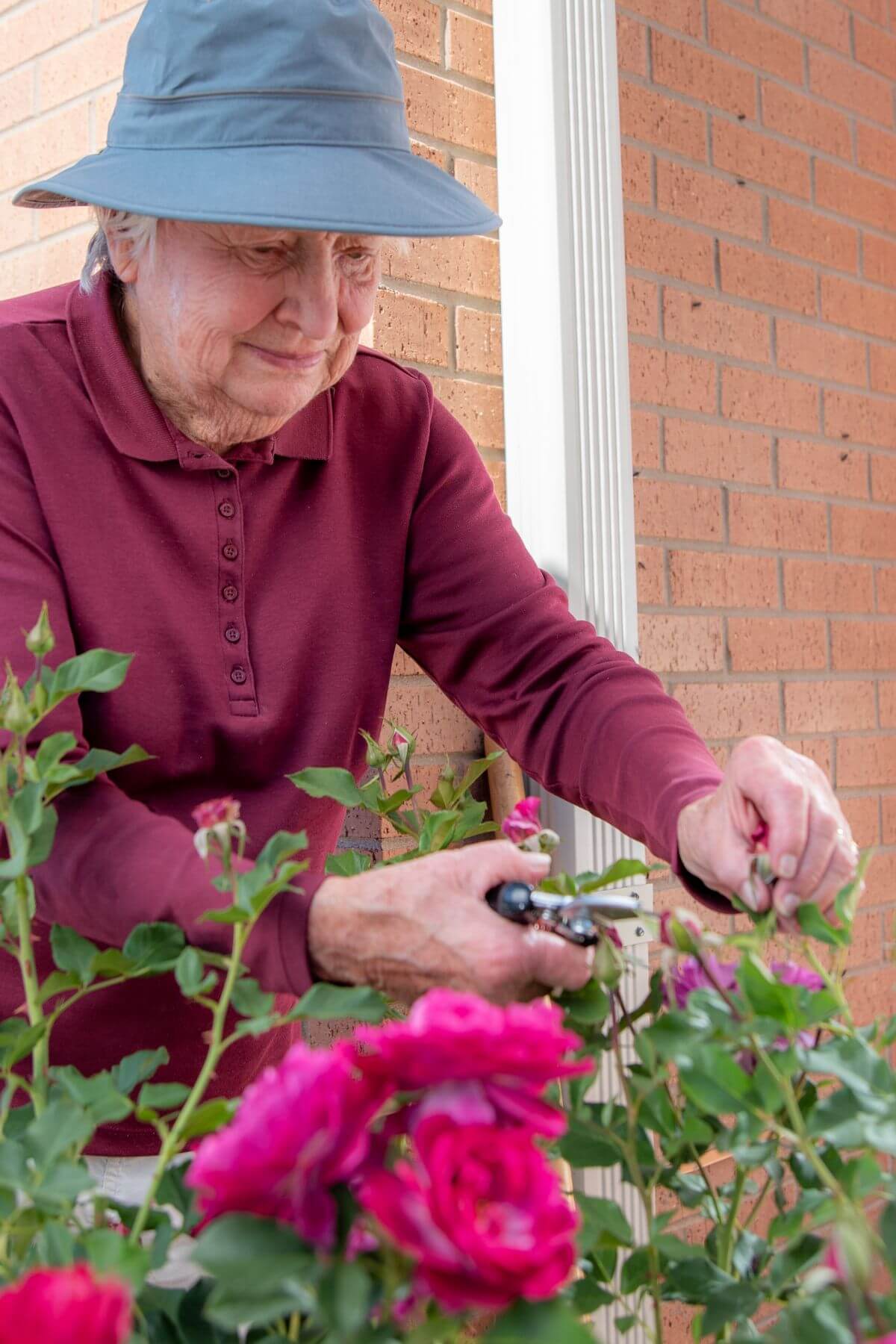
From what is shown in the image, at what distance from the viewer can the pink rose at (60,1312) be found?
41 cm

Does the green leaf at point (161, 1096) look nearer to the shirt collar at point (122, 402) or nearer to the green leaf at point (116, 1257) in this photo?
the green leaf at point (116, 1257)

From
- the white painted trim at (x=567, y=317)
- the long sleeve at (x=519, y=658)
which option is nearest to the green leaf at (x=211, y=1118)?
the long sleeve at (x=519, y=658)

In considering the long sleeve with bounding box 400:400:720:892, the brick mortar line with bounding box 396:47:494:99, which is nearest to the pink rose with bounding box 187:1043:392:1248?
the long sleeve with bounding box 400:400:720:892

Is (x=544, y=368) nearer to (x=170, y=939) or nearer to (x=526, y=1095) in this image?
(x=170, y=939)

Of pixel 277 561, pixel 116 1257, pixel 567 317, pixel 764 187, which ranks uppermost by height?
pixel 764 187

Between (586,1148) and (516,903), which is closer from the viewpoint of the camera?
(586,1148)

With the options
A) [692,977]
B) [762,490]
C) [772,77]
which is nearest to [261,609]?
[692,977]

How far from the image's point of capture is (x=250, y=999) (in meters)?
0.74

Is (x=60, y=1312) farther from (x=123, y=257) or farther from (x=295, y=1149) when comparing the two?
(x=123, y=257)

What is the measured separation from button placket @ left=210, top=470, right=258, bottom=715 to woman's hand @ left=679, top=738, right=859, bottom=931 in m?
0.46

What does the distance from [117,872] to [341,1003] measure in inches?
9.7

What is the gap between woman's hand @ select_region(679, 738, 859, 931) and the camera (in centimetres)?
95

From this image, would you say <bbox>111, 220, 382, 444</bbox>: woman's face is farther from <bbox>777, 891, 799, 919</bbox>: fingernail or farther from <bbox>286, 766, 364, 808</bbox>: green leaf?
<bbox>777, 891, 799, 919</bbox>: fingernail

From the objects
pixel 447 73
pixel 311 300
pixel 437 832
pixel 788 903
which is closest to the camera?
pixel 788 903
